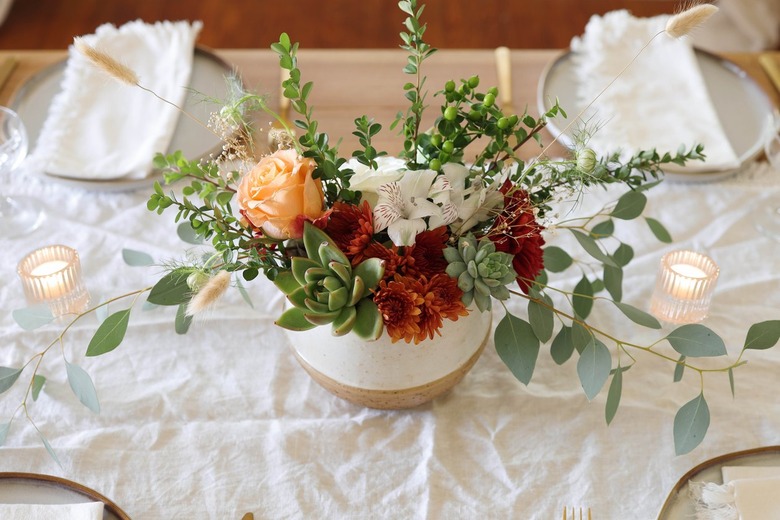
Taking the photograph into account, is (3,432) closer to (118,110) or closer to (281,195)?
(281,195)

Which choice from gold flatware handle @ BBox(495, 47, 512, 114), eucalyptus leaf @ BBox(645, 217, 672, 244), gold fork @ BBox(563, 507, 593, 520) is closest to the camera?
gold fork @ BBox(563, 507, 593, 520)

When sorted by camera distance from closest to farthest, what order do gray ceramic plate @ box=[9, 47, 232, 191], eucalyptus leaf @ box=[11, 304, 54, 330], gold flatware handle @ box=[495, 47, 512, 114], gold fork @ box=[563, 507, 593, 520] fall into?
gold fork @ box=[563, 507, 593, 520], eucalyptus leaf @ box=[11, 304, 54, 330], gray ceramic plate @ box=[9, 47, 232, 191], gold flatware handle @ box=[495, 47, 512, 114]

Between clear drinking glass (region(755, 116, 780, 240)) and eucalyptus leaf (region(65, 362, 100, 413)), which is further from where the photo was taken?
clear drinking glass (region(755, 116, 780, 240))

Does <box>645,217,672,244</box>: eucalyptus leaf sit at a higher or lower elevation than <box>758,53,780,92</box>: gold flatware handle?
lower

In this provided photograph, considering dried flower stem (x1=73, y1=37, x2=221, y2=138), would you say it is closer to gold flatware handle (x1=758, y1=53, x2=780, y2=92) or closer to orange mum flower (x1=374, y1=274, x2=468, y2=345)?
orange mum flower (x1=374, y1=274, x2=468, y2=345)

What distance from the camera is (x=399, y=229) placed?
59 centimetres

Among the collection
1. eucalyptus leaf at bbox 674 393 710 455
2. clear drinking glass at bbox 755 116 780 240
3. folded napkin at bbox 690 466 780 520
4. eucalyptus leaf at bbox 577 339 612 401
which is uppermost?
clear drinking glass at bbox 755 116 780 240

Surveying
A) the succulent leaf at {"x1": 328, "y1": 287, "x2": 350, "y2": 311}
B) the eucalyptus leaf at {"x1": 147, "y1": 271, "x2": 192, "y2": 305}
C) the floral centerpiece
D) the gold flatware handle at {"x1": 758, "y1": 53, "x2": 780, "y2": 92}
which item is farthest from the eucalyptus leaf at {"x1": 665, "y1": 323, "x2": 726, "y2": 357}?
the gold flatware handle at {"x1": 758, "y1": 53, "x2": 780, "y2": 92}

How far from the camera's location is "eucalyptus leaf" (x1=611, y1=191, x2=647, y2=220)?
80 centimetres

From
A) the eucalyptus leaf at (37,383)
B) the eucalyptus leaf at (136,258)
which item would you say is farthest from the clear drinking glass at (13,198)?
the eucalyptus leaf at (37,383)

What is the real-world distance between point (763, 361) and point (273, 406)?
539 millimetres

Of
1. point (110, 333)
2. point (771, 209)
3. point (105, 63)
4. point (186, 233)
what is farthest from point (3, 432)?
point (771, 209)

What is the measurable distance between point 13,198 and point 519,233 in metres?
0.71

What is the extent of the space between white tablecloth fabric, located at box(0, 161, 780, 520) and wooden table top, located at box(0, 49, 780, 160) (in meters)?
0.37
